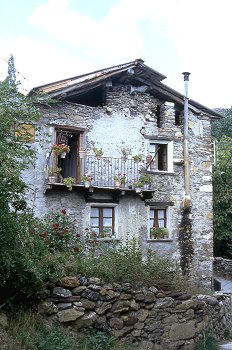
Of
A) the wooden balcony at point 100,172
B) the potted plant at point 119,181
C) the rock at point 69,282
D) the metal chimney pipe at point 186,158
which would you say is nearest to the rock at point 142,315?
the rock at point 69,282

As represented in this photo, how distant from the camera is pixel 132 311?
7.88m

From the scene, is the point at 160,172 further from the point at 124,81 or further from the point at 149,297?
the point at 149,297

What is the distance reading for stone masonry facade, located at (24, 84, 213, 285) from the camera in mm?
13234

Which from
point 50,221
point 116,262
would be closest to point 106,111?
point 50,221

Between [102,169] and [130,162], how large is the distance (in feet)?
3.42

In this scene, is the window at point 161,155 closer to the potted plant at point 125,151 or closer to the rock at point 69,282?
the potted plant at point 125,151

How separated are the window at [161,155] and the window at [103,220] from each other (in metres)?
2.25

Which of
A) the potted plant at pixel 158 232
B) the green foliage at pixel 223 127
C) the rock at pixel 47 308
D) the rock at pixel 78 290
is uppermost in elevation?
the green foliage at pixel 223 127

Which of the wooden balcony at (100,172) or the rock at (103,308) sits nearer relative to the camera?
the rock at (103,308)

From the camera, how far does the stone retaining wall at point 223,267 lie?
21.0 metres

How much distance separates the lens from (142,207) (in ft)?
46.9

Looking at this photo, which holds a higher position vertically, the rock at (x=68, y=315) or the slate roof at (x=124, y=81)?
the slate roof at (x=124, y=81)

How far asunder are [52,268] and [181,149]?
29.5 ft

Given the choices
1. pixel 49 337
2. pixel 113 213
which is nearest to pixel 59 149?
pixel 113 213
